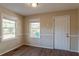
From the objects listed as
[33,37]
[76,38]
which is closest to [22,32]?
[33,37]

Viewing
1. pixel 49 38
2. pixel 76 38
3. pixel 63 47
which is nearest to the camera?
pixel 76 38

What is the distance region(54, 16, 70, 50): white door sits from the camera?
5.25 metres

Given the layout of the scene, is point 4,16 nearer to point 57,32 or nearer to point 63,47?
point 57,32

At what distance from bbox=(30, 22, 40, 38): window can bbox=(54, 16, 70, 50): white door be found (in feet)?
4.10

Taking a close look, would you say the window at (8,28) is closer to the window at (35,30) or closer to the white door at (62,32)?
the window at (35,30)

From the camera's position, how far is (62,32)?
5375mm

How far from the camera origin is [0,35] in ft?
14.2

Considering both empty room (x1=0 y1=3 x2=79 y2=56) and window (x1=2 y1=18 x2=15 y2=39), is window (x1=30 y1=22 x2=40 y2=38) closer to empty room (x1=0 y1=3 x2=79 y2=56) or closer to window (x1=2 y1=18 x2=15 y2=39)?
empty room (x1=0 y1=3 x2=79 y2=56)

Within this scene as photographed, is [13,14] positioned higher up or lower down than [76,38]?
higher up

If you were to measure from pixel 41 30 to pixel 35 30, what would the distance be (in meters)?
0.52

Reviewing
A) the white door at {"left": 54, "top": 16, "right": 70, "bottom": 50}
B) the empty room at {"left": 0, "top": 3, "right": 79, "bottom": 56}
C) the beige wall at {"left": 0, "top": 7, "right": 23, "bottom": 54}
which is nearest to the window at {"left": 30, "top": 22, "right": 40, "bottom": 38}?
the empty room at {"left": 0, "top": 3, "right": 79, "bottom": 56}

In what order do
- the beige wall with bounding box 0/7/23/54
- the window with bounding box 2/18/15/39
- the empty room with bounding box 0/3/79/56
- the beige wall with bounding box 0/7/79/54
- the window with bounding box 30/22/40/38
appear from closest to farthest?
the beige wall with bounding box 0/7/23/54, the empty room with bounding box 0/3/79/56, the window with bounding box 2/18/15/39, the beige wall with bounding box 0/7/79/54, the window with bounding box 30/22/40/38

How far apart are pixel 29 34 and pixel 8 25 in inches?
74.1

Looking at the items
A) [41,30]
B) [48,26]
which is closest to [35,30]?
[41,30]
